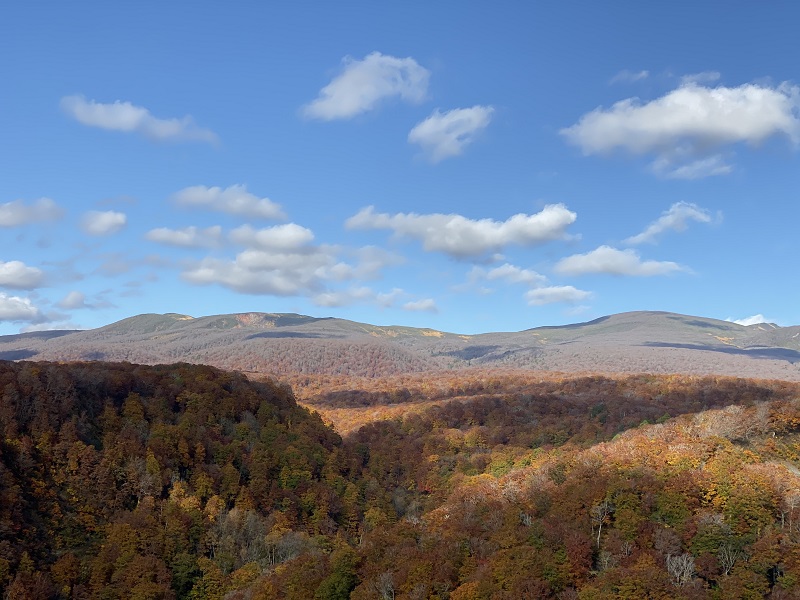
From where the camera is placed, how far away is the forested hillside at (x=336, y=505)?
189ft

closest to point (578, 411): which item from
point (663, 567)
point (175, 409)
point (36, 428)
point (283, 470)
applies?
point (283, 470)

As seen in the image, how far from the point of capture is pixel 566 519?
66938mm

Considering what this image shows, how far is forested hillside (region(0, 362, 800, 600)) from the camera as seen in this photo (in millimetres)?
57688

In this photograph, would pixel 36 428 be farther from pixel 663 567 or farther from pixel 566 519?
pixel 663 567

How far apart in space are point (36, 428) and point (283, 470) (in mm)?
37590

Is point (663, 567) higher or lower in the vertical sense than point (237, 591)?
higher

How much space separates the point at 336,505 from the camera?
10331cm

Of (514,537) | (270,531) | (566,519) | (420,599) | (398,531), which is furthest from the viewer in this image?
(270,531)

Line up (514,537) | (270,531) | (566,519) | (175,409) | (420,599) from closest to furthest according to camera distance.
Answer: (420,599) < (514,537) < (566,519) < (270,531) < (175,409)

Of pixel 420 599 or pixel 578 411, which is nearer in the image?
pixel 420 599

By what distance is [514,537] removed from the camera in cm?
6278

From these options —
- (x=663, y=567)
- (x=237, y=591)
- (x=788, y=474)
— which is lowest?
(x=237, y=591)

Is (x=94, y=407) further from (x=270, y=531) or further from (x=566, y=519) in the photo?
(x=566, y=519)

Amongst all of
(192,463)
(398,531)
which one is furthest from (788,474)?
(192,463)
